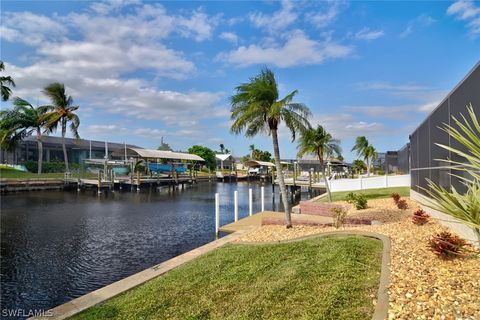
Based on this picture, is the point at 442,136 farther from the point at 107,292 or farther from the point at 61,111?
the point at 61,111

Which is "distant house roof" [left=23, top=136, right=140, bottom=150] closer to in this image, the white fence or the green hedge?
the green hedge

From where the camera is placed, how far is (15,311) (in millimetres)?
7309

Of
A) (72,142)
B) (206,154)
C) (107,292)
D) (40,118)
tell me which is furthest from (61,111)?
(107,292)

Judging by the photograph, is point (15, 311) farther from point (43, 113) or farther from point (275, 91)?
point (43, 113)

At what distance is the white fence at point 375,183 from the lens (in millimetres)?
26344

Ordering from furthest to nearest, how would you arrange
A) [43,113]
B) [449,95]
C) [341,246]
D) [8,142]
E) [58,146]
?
1. [58,146]
2. [43,113]
3. [8,142]
4. [449,95]
5. [341,246]

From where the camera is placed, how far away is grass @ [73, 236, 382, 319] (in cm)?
476

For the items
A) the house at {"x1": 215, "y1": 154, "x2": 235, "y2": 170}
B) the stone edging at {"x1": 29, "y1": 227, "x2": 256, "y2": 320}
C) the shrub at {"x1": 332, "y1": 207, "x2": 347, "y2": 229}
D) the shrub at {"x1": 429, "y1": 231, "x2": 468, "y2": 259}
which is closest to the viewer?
the shrub at {"x1": 429, "y1": 231, "x2": 468, "y2": 259}

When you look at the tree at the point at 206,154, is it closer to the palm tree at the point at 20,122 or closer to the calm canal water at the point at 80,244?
the palm tree at the point at 20,122

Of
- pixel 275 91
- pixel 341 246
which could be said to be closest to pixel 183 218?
pixel 275 91

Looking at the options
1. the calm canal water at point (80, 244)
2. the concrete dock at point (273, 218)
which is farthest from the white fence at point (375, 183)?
the concrete dock at point (273, 218)

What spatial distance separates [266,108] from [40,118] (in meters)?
43.9

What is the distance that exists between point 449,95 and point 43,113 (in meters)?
51.3

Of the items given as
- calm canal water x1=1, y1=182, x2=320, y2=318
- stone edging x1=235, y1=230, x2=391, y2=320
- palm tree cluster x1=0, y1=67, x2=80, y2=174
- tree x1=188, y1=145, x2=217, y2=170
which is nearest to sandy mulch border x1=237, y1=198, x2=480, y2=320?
stone edging x1=235, y1=230, x2=391, y2=320
